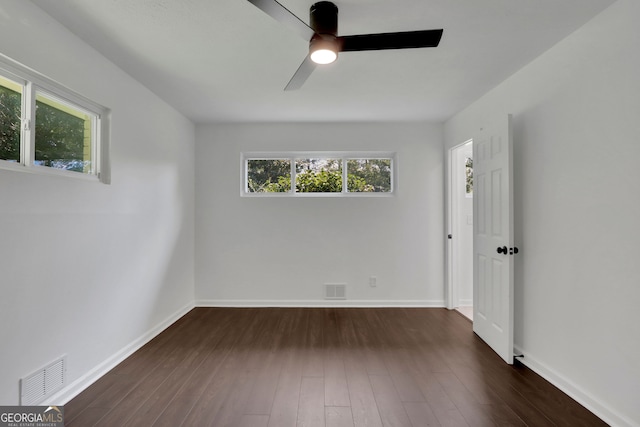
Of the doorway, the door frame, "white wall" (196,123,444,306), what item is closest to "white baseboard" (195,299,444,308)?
"white wall" (196,123,444,306)

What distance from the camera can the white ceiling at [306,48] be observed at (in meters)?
1.72

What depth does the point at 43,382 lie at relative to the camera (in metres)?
1.78

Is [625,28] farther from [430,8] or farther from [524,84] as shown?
[430,8]

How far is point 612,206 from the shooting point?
175cm

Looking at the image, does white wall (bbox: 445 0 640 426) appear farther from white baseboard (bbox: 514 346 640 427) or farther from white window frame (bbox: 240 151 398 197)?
white window frame (bbox: 240 151 398 197)

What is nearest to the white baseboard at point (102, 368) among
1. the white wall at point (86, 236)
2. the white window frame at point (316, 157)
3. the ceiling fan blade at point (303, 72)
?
the white wall at point (86, 236)

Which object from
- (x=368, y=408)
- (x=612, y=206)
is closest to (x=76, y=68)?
(x=368, y=408)

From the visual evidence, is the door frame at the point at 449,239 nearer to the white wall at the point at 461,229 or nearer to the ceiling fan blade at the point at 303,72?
the white wall at the point at 461,229

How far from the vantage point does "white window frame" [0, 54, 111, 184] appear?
5.51ft

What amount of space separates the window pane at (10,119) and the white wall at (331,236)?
2.28 meters

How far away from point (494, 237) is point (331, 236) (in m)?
1.88

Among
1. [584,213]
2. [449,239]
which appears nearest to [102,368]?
[584,213]

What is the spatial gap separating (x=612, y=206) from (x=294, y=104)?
8.91ft

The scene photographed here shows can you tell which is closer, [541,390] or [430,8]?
[430,8]
